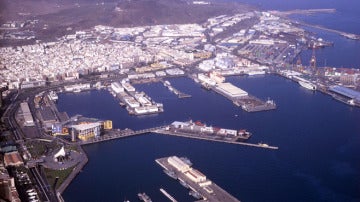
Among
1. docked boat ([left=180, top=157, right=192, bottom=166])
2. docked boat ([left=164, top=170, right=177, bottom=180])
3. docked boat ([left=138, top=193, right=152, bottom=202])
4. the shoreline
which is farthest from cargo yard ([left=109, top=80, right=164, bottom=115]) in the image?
docked boat ([left=138, top=193, right=152, bottom=202])

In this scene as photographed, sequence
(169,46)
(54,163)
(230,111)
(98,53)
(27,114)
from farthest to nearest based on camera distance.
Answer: (169,46) < (98,53) < (230,111) < (27,114) < (54,163)

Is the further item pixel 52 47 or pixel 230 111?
pixel 52 47

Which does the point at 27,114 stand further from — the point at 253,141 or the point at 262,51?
the point at 262,51

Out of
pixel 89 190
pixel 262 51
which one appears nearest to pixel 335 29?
pixel 262 51

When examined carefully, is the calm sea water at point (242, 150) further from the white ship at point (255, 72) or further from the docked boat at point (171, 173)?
the white ship at point (255, 72)

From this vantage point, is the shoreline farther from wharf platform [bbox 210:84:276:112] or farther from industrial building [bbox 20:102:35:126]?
wharf platform [bbox 210:84:276:112]

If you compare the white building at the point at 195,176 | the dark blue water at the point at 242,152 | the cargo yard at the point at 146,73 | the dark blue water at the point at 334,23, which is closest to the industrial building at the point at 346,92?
the cargo yard at the point at 146,73
